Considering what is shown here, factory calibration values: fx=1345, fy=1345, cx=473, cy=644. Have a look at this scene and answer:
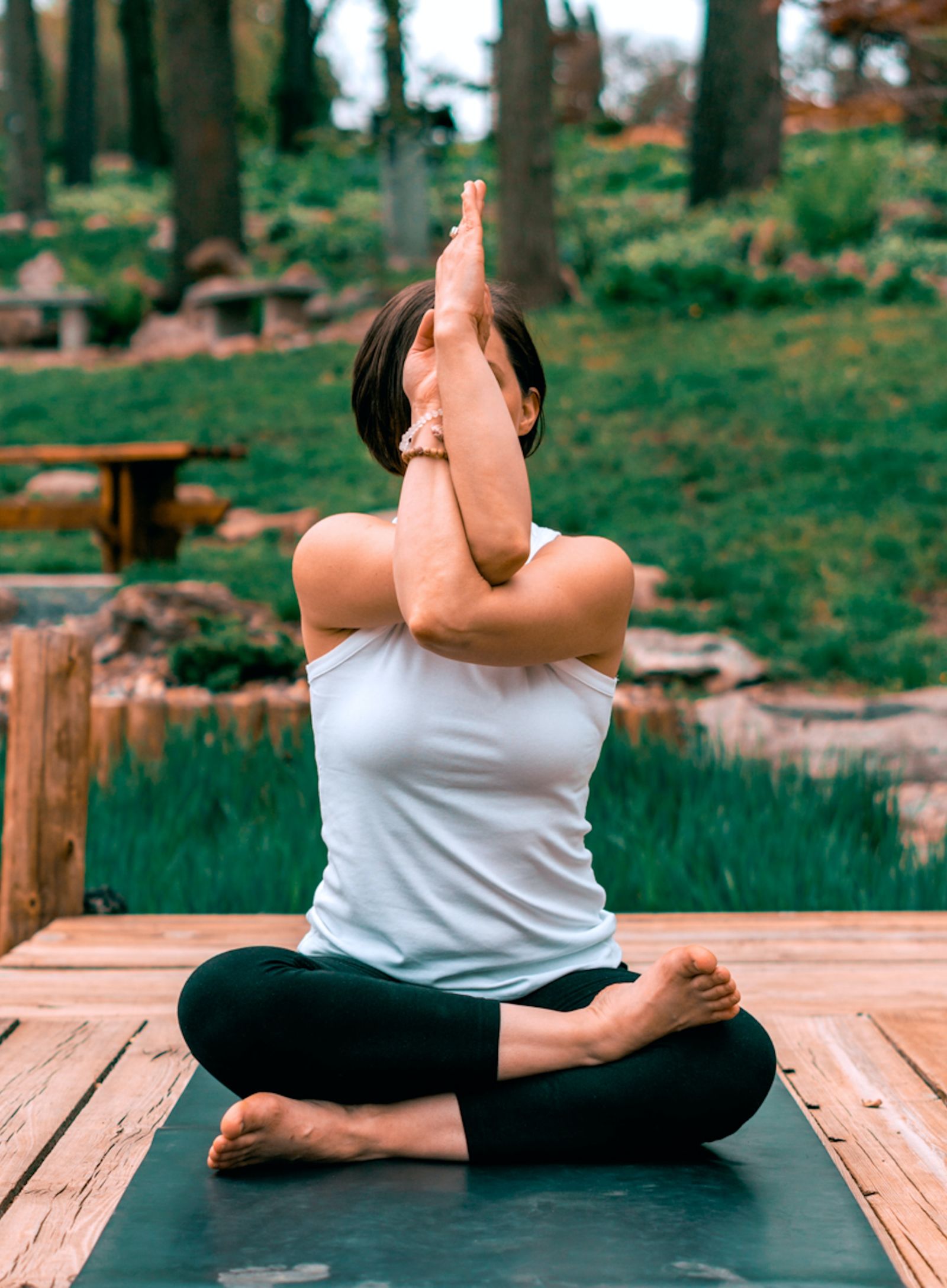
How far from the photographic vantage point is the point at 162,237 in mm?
20078

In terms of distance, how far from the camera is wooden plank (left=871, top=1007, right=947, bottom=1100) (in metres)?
2.24

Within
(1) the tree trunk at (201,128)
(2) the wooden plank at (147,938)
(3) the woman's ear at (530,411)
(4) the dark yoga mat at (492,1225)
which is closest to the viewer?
(4) the dark yoga mat at (492,1225)

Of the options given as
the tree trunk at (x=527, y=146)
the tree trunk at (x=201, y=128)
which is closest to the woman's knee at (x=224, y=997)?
the tree trunk at (x=527, y=146)

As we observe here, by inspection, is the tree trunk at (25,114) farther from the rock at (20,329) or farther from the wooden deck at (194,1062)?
the wooden deck at (194,1062)

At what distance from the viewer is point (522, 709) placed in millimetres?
1924

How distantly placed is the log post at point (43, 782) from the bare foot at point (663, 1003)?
171cm

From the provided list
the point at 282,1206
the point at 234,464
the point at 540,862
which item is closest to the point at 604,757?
the point at 540,862

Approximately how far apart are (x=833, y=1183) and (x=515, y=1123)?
16.9 inches

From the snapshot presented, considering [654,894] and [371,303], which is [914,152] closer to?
[371,303]

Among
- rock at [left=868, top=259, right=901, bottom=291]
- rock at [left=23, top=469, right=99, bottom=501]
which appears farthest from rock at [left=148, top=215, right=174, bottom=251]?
rock at [left=868, top=259, right=901, bottom=291]

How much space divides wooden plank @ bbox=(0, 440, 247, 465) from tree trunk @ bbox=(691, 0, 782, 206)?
810 centimetres

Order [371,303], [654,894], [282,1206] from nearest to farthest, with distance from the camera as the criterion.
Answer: [282,1206]
[654,894]
[371,303]

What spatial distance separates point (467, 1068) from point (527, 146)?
1049cm

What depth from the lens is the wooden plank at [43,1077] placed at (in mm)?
1937
